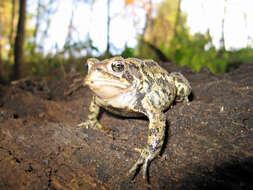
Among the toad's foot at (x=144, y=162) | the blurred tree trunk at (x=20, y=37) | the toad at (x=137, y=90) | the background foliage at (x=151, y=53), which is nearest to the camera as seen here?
the toad's foot at (x=144, y=162)

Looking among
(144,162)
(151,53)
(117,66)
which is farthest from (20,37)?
(144,162)

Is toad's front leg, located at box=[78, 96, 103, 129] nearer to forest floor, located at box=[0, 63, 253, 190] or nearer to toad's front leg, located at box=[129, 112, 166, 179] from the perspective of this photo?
forest floor, located at box=[0, 63, 253, 190]

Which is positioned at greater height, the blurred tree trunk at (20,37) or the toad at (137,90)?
the blurred tree trunk at (20,37)

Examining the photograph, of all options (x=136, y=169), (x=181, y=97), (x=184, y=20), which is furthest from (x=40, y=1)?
(x=136, y=169)

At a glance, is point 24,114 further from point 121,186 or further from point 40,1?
point 40,1

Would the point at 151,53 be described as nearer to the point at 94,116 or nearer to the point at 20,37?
the point at 94,116

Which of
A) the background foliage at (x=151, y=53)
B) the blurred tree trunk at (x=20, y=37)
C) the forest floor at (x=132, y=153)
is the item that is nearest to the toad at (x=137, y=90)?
the forest floor at (x=132, y=153)

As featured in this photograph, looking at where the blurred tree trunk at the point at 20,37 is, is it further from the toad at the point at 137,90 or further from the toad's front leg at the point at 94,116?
the toad at the point at 137,90
